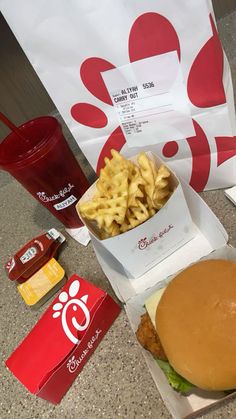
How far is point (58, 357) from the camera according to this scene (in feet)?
1.99

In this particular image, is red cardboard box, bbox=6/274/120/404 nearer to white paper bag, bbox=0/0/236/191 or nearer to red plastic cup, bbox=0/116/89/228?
red plastic cup, bbox=0/116/89/228

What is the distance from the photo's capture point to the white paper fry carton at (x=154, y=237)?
2.10 ft

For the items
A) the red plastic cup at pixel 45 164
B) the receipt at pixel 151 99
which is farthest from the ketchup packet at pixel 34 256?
the receipt at pixel 151 99

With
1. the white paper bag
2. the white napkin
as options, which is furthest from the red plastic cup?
the white napkin

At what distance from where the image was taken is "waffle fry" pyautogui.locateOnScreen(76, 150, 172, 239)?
1.99 feet

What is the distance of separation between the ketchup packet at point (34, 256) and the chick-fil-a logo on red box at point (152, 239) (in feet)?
0.79

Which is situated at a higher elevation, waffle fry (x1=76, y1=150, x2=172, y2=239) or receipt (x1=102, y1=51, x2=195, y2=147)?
receipt (x1=102, y1=51, x2=195, y2=147)

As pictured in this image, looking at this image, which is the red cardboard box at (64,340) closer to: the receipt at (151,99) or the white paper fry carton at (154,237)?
Result: the white paper fry carton at (154,237)

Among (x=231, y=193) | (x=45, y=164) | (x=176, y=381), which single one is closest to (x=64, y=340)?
(x=176, y=381)

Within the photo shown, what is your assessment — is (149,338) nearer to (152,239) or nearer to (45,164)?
(152,239)

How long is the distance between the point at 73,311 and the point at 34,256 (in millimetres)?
193

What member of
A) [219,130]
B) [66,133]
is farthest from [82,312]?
[66,133]

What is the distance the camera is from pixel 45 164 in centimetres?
73

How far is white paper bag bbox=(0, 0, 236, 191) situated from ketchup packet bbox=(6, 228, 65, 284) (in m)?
0.21
